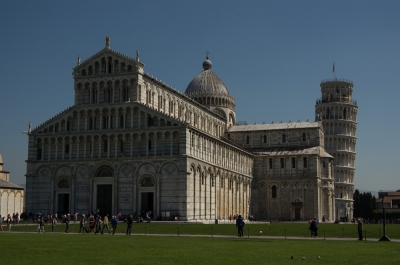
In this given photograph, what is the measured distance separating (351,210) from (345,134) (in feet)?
56.8

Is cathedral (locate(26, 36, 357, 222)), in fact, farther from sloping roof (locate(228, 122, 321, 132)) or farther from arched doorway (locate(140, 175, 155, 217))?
sloping roof (locate(228, 122, 321, 132))

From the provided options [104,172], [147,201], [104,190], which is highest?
[104,172]

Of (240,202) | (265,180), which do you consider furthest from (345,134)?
(240,202)

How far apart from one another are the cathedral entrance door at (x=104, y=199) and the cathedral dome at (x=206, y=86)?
38869 mm

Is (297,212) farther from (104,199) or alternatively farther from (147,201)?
(104,199)

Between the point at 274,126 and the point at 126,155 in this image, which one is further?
the point at 274,126

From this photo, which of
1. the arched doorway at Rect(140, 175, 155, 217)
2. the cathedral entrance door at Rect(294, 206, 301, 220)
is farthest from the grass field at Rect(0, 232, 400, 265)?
the cathedral entrance door at Rect(294, 206, 301, 220)

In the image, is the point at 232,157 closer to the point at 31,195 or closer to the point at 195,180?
the point at 195,180

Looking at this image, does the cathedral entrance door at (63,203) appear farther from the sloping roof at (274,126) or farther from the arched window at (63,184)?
the sloping roof at (274,126)

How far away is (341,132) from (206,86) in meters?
40.0

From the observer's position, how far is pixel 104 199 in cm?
7500

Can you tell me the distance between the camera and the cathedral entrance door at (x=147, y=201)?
72812 mm

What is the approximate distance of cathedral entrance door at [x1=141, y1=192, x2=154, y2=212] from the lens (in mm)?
72812

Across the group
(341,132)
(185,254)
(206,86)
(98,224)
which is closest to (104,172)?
(98,224)
